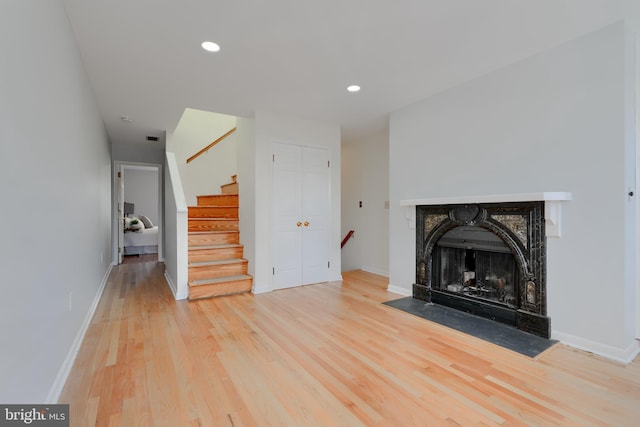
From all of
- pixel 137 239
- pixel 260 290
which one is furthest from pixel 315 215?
pixel 137 239

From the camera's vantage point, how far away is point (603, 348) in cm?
217

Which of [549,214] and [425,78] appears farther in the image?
[425,78]

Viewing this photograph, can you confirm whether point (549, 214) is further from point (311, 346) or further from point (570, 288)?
point (311, 346)

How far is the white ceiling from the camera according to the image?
197cm

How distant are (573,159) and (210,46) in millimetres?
2961

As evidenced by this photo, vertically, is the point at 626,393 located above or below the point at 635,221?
below

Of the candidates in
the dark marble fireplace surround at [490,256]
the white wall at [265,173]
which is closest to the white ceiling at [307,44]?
the white wall at [265,173]

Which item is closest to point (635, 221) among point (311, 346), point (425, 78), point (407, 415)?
point (425, 78)

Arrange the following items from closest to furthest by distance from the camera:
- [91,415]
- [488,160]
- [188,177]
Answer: [91,415] → [488,160] → [188,177]

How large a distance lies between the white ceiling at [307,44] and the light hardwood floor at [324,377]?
234 cm

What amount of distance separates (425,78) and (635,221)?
79.7 inches

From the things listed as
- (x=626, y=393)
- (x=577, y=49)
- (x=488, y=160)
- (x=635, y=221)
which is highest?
(x=577, y=49)

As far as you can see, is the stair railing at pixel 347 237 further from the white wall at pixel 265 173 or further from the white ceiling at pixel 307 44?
the white ceiling at pixel 307 44

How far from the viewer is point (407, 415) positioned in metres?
1.53
